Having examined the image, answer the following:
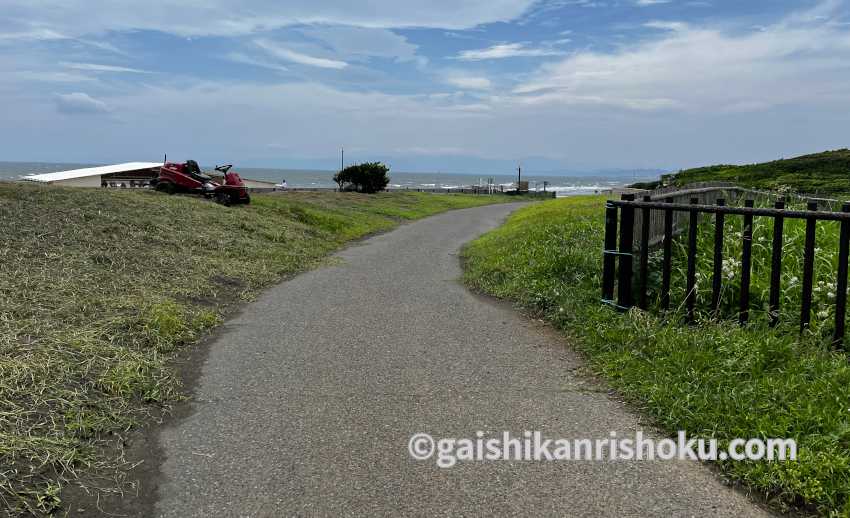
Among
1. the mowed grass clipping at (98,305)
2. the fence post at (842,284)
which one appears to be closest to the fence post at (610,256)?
the fence post at (842,284)

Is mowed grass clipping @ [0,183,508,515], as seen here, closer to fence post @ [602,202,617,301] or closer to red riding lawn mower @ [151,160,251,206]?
red riding lawn mower @ [151,160,251,206]

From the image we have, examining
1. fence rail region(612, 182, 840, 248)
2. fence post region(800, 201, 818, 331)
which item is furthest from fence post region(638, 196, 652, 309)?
fence post region(800, 201, 818, 331)

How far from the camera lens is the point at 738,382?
4.79 meters

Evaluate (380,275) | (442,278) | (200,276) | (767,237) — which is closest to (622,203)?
(767,237)

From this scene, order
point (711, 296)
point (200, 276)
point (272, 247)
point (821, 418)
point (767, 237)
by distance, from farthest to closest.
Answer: point (272, 247)
point (200, 276)
point (767, 237)
point (711, 296)
point (821, 418)

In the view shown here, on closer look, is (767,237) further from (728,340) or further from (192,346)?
(192,346)

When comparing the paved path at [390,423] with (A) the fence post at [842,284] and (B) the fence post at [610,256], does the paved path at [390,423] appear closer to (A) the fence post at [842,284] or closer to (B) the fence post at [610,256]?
(B) the fence post at [610,256]

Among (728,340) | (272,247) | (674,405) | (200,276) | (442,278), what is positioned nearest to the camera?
(674,405)

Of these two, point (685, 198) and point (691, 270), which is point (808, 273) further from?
point (685, 198)

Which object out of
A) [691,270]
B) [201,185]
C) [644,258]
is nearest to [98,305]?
[644,258]

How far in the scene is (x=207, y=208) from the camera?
17.9m

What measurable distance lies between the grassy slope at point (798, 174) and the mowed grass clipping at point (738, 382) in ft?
35.0

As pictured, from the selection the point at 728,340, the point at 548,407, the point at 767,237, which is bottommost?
the point at 548,407

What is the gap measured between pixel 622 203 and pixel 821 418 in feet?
12.0
